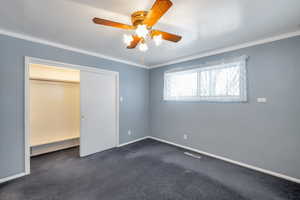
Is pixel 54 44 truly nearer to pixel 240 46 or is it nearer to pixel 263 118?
pixel 240 46

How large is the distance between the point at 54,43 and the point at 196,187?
11.9 feet

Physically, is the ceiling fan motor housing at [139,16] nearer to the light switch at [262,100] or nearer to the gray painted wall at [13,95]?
the gray painted wall at [13,95]

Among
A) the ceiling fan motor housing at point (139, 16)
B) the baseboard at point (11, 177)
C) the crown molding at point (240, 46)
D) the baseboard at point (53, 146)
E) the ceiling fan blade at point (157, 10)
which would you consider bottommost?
the baseboard at point (11, 177)

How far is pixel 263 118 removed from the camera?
8.03ft

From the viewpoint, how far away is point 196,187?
205cm

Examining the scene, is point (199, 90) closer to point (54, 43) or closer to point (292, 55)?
point (292, 55)

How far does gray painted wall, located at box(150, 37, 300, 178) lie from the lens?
2.20 metres

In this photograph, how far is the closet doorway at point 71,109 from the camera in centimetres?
312

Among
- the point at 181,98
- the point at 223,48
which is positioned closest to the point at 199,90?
the point at 181,98

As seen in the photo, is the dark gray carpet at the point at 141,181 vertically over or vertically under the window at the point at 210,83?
under

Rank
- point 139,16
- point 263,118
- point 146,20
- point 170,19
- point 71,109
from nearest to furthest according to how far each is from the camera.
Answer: point 146,20, point 139,16, point 170,19, point 263,118, point 71,109

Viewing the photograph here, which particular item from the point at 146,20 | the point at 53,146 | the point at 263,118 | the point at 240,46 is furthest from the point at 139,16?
the point at 53,146

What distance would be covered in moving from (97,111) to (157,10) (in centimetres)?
276

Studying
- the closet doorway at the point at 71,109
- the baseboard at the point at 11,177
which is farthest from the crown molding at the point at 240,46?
the baseboard at the point at 11,177
